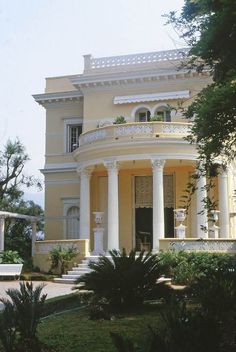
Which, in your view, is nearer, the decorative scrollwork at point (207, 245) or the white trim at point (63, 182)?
the decorative scrollwork at point (207, 245)

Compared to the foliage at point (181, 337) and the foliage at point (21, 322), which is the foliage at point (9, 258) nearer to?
the foliage at point (21, 322)

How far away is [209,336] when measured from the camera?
223 inches

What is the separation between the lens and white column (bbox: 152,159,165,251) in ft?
78.0

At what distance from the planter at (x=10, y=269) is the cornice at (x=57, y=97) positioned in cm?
1234

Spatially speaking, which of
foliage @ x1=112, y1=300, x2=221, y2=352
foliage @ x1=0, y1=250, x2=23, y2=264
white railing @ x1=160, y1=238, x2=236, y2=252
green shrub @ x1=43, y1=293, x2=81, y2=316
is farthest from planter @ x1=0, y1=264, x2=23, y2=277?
foliage @ x1=112, y1=300, x2=221, y2=352

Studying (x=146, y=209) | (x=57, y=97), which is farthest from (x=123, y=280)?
(x=57, y=97)

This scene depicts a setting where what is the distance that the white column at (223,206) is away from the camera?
25.1 meters

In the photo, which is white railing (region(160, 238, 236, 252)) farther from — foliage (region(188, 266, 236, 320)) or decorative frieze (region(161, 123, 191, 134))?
foliage (region(188, 266, 236, 320))

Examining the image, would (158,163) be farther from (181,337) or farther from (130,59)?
(181,337)

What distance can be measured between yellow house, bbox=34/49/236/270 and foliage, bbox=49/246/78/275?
1.70 feet

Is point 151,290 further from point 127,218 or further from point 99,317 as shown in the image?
point 127,218

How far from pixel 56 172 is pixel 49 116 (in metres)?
3.70

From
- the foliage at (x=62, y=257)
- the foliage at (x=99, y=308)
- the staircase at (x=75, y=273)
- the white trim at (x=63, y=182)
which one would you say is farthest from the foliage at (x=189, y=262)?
the white trim at (x=63, y=182)

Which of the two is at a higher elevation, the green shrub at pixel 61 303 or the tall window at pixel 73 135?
the tall window at pixel 73 135
